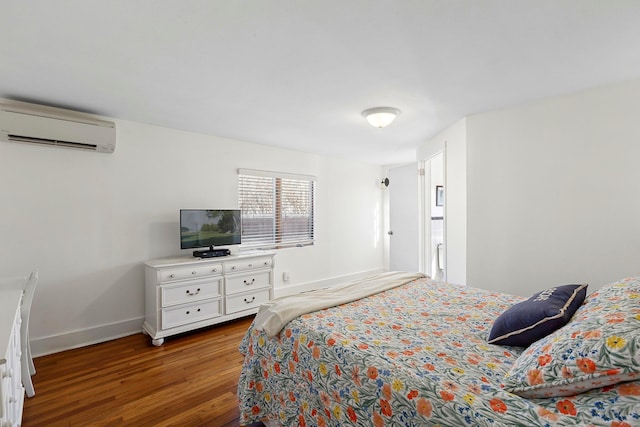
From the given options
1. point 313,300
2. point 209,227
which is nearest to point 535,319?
point 313,300

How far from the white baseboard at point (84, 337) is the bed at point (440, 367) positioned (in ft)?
6.46

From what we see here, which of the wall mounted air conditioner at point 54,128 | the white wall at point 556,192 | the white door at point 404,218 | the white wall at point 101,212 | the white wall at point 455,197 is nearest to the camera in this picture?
the white wall at point 556,192

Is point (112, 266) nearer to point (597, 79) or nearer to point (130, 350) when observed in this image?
point (130, 350)

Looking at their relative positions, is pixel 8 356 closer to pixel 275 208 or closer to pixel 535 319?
pixel 535 319

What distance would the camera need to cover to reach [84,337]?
2.88 m

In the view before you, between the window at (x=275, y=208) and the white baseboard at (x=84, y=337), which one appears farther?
the window at (x=275, y=208)

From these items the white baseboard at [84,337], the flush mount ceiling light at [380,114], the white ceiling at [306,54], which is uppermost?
the white ceiling at [306,54]

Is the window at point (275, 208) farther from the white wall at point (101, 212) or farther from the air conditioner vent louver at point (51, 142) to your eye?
the air conditioner vent louver at point (51, 142)

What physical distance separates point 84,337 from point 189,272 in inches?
44.2

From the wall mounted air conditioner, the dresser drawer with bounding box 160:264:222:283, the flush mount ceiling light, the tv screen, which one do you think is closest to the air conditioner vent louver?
the wall mounted air conditioner

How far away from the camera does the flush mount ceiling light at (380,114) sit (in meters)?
2.79

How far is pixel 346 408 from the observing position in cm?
123

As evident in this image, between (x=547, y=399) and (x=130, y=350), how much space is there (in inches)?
125

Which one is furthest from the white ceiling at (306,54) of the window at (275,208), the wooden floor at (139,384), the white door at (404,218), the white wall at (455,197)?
the wooden floor at (139,384)
